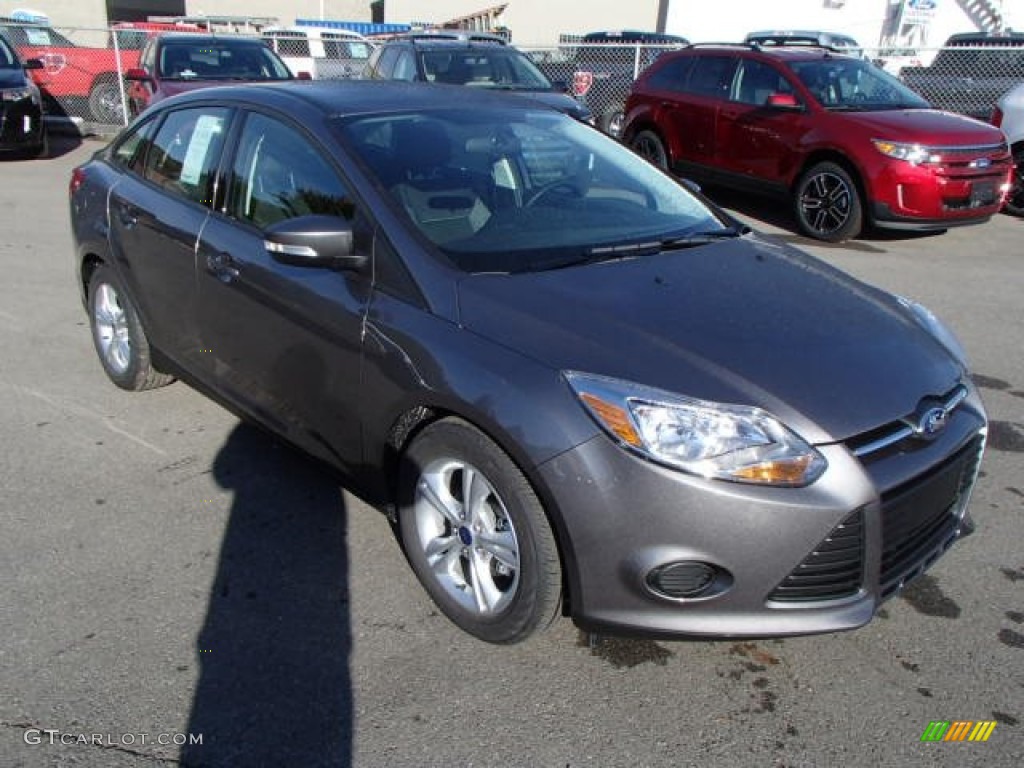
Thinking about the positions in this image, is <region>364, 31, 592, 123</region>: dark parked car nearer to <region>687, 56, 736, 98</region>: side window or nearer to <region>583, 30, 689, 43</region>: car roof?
<region>687, 56, 736, 98</region>: side window

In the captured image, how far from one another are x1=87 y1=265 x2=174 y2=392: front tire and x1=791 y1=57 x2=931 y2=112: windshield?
7.10m

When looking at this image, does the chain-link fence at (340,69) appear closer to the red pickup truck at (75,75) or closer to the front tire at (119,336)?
the red pickup truck at (75,75)

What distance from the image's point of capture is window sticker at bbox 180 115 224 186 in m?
3.84

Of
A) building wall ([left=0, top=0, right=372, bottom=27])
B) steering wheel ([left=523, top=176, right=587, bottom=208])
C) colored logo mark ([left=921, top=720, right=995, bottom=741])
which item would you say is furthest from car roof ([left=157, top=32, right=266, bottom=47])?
building wall ([left=0, top=0, right=372, bottom=27])

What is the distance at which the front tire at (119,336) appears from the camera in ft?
14.7

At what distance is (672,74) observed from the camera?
34.9 feet

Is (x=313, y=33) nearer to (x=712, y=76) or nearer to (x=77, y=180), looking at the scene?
(x=712, y=76)

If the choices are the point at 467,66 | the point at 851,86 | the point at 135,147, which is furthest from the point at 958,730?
the point at 467,66

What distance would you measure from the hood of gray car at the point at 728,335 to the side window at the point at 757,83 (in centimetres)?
684

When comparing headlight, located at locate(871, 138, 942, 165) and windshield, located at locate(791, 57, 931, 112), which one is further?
windshield, located at locate(791, 57, 931, 112)

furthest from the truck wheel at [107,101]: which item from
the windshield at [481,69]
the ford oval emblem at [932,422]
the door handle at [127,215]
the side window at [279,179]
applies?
the ford oval emblem at [932,422]

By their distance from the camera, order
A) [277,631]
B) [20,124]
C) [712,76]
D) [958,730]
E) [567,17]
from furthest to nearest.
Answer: [567,17] → [20,124] → [712,76] → [277,631] → [958,730]

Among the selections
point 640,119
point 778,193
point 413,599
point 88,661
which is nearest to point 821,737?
point 413,599

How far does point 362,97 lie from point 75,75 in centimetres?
1453
